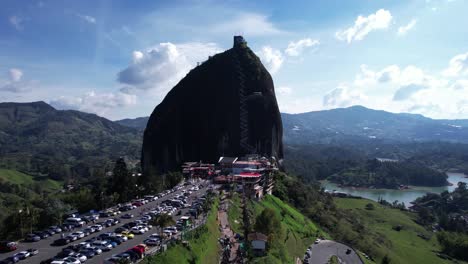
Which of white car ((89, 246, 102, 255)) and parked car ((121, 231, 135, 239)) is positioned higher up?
white car ((89, 246, 102, 255))

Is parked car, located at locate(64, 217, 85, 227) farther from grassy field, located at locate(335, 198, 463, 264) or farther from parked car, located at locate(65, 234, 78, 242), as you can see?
grassy field, located at locate(335, 198, 463, 264)

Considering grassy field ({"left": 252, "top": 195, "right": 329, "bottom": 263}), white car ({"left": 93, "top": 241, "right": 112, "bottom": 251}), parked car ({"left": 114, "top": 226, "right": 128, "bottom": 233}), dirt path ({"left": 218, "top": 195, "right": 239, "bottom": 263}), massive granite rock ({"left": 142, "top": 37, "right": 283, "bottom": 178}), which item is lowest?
grassy field ({"left": 252, "top": 195, "right": 329, "bottom": 263})

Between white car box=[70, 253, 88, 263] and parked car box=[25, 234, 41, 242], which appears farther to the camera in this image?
parked car box=[25, 234, 41, 242]

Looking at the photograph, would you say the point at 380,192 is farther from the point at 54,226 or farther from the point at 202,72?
the point at 54,226

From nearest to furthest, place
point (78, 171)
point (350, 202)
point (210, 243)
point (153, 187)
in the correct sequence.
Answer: point (210, 243), point (153, 187), point (350, 202), point (78, 171)

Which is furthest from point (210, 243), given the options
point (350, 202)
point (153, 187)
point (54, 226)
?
point (350, 202)

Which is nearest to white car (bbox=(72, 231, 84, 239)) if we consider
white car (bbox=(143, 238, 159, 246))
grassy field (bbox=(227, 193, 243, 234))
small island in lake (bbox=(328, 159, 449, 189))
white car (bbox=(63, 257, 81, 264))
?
white car (bbox=(143, 238, 159, 246))
